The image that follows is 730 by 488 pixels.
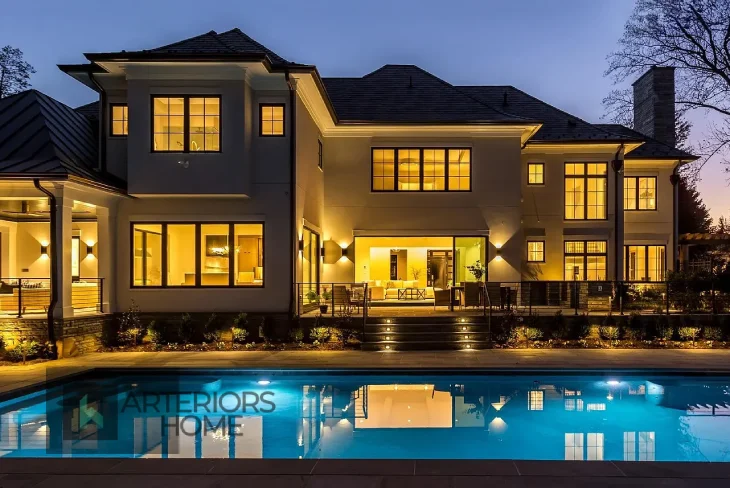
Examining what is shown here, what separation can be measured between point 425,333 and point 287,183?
4.93 metres

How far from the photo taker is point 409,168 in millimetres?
17938

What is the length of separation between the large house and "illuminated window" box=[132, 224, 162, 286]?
0.04 meters

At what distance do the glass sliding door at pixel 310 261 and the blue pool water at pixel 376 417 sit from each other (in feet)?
16.9

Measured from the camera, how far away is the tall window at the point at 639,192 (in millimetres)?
20656

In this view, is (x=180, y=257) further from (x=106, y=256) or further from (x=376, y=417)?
(x=376, y=417)

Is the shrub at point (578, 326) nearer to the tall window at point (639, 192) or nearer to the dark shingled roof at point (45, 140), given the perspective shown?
the tall window at point (639, 192)

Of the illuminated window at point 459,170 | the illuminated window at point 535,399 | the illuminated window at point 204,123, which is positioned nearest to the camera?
the illuminated window at point 535,399

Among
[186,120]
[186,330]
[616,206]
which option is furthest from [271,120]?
[616,206]

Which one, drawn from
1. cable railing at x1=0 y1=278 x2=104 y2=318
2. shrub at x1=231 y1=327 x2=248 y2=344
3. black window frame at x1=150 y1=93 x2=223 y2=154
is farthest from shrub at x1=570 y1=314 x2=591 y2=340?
cable railing at x1=0 y1=278 x2=104 y2=318

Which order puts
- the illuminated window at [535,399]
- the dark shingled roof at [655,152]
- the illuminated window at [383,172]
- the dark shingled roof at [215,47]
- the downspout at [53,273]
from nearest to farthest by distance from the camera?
the illuminated window at [535,399] < the downspout at [53,273] < the dark shingled roof at [215,47] < the illuminated window at [383,172] < the dark shingled roof at [655,152]

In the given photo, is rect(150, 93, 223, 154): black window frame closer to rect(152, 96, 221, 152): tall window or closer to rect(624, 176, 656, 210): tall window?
rect(152, 96, 221, 152): tall window

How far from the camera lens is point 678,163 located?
2059cm

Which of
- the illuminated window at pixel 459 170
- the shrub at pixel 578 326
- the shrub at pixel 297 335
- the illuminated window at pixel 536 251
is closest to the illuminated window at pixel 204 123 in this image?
the shrub at pixel 297 335

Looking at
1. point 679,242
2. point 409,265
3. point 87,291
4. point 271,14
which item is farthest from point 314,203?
point 271,14
